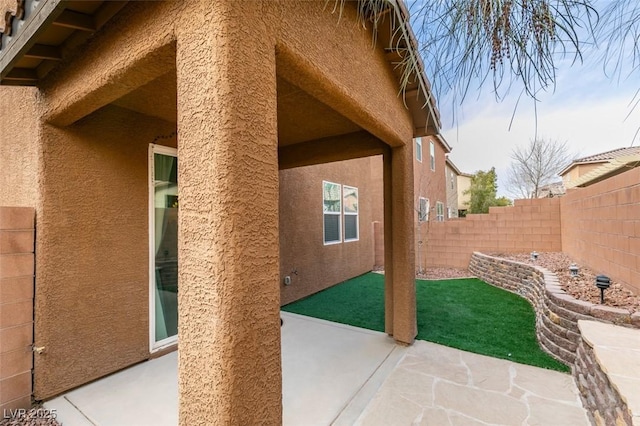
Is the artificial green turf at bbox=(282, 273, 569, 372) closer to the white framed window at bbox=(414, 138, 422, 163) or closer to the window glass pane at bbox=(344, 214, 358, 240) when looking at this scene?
the window glass pane at bbox=(344, 214, 358, 240)

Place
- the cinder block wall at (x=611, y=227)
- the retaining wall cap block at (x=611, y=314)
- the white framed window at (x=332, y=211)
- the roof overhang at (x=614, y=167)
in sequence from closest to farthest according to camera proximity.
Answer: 1. the retaining wall cap block at (x=611, y=314)
2. the cinder block wall at (x=611, y=227)
3. the roof overhang at (x=614, y=167)
4. the white framed window at (x=332, y=211)

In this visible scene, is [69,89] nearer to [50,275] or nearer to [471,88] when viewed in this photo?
[50,275]

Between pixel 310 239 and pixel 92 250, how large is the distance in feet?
19.0

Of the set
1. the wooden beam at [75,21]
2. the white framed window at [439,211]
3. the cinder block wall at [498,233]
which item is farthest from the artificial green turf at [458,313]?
the white framed window at [439,211]

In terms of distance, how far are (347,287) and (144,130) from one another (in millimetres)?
7626

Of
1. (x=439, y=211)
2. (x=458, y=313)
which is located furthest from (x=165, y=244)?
(x=439, y=211)

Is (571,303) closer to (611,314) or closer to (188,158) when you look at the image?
(611,314)

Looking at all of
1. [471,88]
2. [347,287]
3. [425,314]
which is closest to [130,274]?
[471,88]

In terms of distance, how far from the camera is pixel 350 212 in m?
11.4

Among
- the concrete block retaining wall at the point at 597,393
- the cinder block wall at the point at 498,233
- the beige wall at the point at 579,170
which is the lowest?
the concrete block retaining wall at the point at 597,393

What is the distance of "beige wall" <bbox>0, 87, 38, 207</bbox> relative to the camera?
359 cm

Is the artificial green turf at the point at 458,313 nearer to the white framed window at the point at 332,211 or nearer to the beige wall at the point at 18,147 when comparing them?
the white framed window at the point at 332,211

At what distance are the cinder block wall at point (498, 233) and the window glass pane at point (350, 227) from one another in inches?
140

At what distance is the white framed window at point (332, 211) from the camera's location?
982cm
